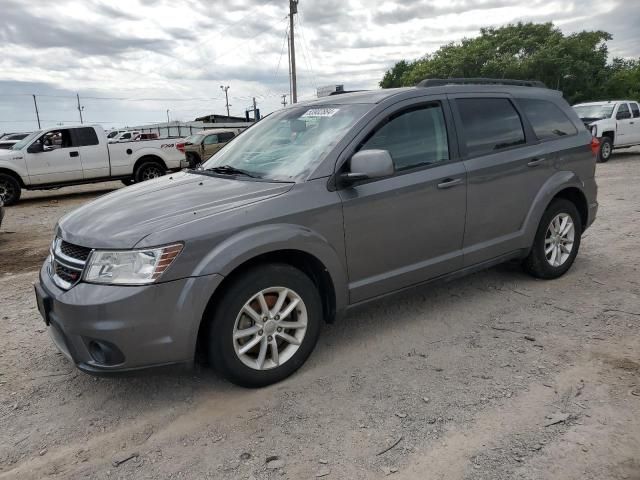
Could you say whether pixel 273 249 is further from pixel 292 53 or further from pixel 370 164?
pixel 292 53

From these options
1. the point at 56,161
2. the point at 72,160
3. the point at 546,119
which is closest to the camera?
the point at 546,119

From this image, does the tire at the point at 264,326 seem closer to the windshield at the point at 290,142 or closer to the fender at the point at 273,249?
the fender at the point at 273,249

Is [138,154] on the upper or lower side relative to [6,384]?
upper

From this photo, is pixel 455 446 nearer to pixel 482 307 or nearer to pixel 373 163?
pixel 373 163

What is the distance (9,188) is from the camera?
1177 centimetres

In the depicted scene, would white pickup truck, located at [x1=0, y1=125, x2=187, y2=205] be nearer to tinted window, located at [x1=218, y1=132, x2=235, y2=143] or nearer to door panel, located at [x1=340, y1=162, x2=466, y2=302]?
tinted window, located at [x1=218, y1=132, x2=235, y2=143]

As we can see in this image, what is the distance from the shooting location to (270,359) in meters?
3.08

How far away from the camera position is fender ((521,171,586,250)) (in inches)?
171

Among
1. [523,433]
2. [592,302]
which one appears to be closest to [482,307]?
[592,302]

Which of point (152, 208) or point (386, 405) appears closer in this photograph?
point (386, 405)

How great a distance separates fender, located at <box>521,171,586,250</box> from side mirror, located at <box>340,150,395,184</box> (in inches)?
71.5

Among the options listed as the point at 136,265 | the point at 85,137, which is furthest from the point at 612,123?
the point at 136,265

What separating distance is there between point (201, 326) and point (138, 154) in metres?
11.8

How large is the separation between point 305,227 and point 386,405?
114 centimetres
